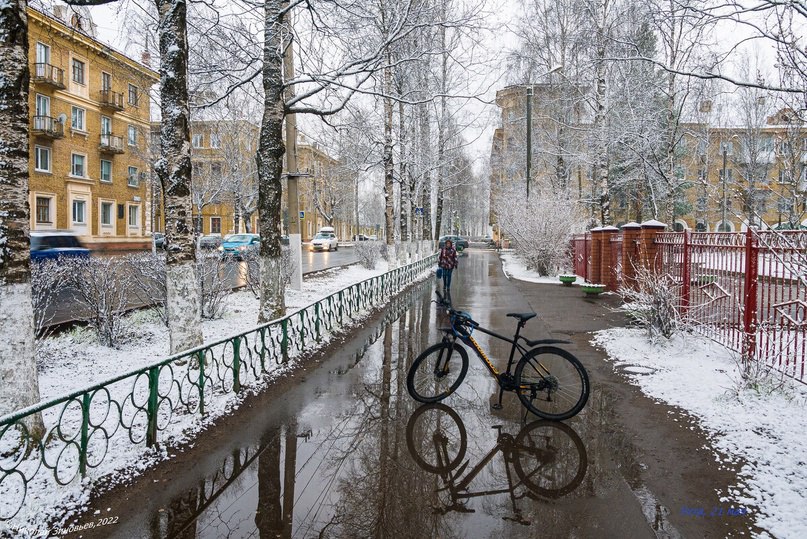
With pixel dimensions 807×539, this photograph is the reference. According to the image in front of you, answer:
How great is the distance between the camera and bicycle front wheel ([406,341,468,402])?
5730 millimetres

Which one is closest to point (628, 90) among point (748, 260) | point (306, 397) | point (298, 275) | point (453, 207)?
point (298, 275)

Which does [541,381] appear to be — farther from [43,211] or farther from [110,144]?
[110,144]

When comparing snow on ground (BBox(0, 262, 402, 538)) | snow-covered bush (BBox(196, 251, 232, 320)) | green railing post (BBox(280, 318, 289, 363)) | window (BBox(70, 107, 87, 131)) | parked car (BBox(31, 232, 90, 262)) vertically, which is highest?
window (BBox(70, 107, 87, 131))

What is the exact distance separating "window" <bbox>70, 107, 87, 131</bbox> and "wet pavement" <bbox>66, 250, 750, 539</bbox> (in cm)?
3763

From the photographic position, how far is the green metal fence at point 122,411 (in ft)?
11.6

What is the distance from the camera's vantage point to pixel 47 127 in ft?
106

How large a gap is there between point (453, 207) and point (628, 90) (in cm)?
3787

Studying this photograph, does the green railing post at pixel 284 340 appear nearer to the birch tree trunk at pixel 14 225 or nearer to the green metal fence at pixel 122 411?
the green metal fence at pixel 122 411

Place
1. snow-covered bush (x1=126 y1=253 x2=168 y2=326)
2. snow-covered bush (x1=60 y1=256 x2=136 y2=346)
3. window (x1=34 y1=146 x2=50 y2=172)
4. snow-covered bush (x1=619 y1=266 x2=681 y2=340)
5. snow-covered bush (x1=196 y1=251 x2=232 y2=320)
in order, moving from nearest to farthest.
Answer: snow-covered bush (x1=60 y1=256 x2=136 y2=346) < snow-covered bush (x1=619 y1=266 x2=681 y2=340) < snow-covered bush (x1=126 y1=253 x2=168 y2=326) < snow-covered bush (x1=196 y1=251 x2=232 y2=320) < window (x1=34 y1=146 x2=50 y2=172)

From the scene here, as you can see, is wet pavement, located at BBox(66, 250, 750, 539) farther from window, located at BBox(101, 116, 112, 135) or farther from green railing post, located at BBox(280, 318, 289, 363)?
window, located at BBox(101, 116, 112, 135)

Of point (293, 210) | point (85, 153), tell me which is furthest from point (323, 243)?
point (293, 210)

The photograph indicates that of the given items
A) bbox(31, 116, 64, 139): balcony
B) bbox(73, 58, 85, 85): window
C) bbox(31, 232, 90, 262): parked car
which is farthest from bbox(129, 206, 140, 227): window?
bbox(31, 232, 90, 262): parked car

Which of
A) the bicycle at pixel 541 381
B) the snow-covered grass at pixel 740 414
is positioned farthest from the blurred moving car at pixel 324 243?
the bicycle at pixel 541 381

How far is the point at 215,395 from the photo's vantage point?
18.6ft
